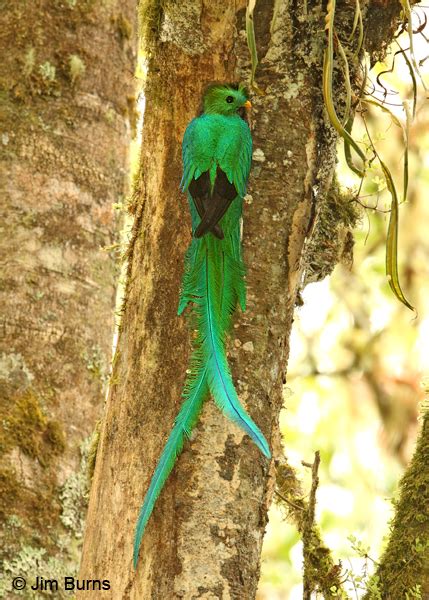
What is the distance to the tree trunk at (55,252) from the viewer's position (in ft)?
8.79

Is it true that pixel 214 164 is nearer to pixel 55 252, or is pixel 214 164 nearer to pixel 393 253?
pixel 393 253

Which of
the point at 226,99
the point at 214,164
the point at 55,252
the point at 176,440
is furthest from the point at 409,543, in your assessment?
the point at 55,252

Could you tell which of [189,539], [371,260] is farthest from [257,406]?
[371,260]

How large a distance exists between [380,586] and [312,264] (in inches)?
30.1

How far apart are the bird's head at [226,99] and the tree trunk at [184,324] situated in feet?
0.12

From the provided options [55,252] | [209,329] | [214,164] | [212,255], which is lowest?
[209,329]

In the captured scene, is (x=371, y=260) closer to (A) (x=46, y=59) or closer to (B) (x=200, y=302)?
(A) (x=46, y=59)

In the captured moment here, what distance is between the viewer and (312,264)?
2.32 metres

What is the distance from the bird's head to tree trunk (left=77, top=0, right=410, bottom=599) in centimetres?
4

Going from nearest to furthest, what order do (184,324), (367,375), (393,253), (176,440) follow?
(176,440) < (184,324) < (393,253) < (367,375)

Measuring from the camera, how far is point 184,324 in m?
1.95

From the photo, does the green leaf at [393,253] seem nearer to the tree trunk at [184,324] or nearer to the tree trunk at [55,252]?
the tree trunk at [184,324]

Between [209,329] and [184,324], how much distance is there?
0.06 m

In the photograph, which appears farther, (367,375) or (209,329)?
(367,375)
